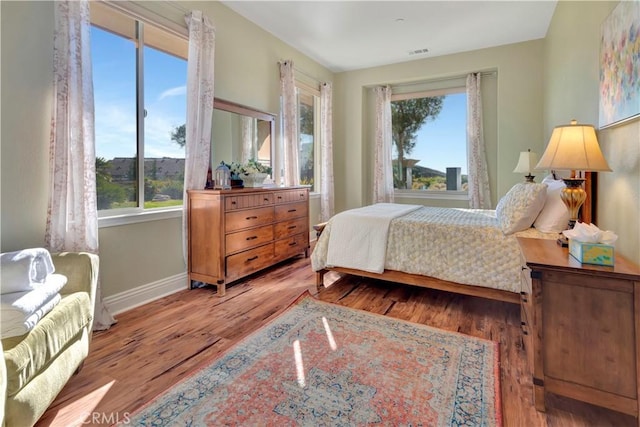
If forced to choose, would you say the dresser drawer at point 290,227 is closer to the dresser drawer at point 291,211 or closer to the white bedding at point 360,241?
the dresser drawer at point 291,211

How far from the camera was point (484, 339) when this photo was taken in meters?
2.10

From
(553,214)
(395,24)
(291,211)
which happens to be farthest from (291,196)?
(553,214)

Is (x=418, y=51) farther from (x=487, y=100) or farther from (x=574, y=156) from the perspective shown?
(x=574, y=156)

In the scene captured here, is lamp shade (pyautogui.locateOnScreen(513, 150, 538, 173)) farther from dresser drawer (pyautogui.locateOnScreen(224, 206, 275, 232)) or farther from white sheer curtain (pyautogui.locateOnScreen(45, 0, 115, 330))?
white sheer curtain (pyautogui.locateOnScreen(45, 0, 115, 330))

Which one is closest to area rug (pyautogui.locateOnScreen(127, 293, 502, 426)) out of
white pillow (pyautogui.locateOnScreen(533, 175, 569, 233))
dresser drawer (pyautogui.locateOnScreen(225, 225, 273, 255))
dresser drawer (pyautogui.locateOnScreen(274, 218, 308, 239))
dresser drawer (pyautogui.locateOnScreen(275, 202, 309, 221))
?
white pillow (pyautogui.locateOnScreen(533, 175, 569, 233))

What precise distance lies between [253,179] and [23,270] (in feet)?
7.34

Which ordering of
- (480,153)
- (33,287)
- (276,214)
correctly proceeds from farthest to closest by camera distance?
1. (480,153)
2. (276,214)
3. (33,287)

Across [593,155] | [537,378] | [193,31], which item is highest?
[193,31]

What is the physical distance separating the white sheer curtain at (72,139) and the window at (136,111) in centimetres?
29

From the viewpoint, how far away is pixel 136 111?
273 centimetres

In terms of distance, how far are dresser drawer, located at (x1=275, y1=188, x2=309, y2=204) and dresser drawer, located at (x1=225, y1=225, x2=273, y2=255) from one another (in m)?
0.36

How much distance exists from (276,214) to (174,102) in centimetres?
151

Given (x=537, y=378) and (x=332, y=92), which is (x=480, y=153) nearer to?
(x=332, y=92)

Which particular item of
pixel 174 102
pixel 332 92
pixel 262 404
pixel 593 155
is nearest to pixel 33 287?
pixel 262 404
